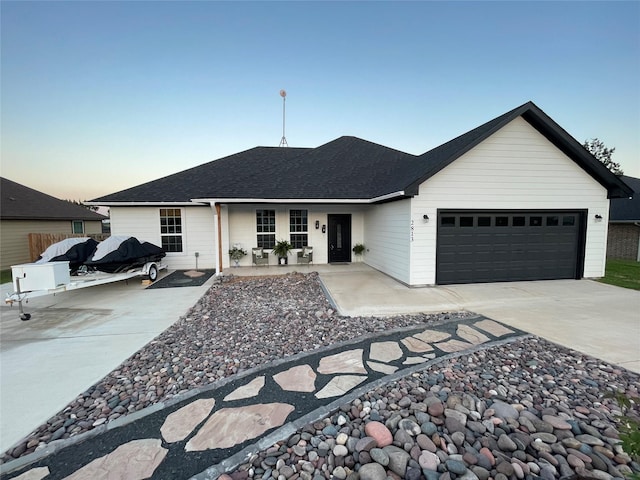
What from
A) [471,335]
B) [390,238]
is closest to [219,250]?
[390,238]

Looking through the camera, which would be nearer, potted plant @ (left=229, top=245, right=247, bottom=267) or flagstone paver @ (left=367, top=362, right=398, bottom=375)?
flagstone paver @ (left=367, top=362, right=398, bottom=375)

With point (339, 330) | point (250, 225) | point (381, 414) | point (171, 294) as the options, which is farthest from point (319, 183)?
point (381, 414)

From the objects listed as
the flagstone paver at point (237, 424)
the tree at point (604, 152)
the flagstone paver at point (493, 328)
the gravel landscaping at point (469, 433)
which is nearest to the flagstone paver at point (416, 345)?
the gravel landscaping at point (469, 433)

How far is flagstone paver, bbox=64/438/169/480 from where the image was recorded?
6.29 feet

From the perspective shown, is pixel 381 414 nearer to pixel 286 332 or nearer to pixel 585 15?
pixel 286 332

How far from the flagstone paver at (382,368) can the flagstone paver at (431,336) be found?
1075 millimetres

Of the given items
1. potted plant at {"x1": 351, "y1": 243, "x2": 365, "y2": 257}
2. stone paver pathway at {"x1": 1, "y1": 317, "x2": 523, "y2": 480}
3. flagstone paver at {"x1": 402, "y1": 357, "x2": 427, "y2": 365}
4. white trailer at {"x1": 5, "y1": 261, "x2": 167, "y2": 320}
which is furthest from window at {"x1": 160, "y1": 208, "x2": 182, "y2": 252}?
→ flagstone paver at {"x1": 402, "y1": 357, "x2": 427, "y2": 365}

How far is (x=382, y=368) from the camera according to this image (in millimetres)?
3324

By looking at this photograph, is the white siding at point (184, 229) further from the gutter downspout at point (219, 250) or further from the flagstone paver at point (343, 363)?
the flagstone paver at point (343, 363)

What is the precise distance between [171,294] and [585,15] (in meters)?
15.6

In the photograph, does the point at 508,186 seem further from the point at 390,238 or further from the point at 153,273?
the point at 153,273

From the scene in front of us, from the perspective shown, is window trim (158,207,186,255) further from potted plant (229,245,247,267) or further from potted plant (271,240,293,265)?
potted plant (271,240,293,265)

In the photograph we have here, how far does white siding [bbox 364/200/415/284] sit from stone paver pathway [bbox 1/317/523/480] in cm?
396

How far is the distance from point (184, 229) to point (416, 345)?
9893 millimetres
